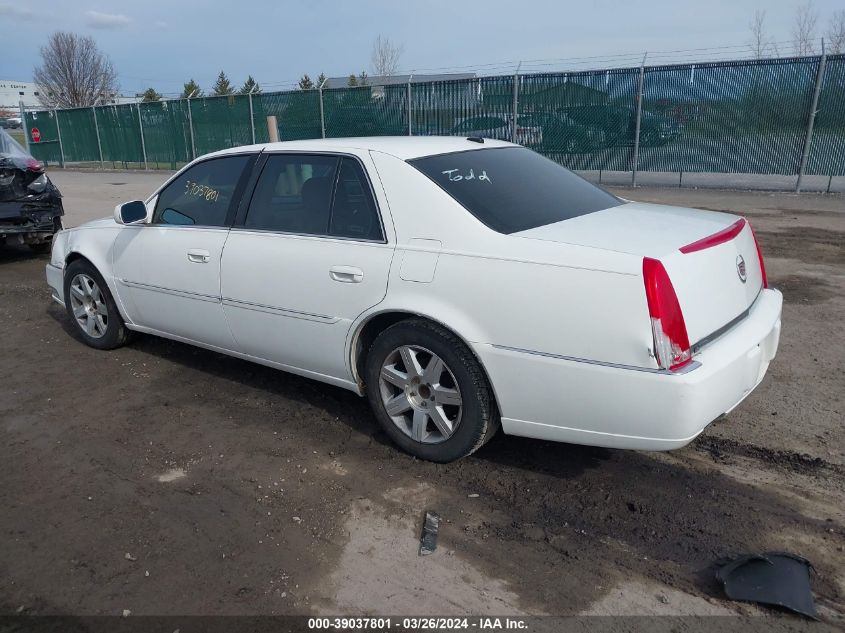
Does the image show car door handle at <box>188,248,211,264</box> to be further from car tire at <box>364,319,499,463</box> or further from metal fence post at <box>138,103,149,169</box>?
metal fence post at <box>138,103,149,169</box>

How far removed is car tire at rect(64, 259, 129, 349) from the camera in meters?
5.46

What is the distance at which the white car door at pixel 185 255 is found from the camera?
4.53 m

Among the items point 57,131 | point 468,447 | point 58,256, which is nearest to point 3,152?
point 58,256

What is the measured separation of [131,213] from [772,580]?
4.48 meters

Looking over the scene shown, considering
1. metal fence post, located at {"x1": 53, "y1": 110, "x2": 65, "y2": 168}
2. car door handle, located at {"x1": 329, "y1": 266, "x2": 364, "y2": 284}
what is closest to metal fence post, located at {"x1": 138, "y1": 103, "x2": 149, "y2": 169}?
metal fence post, located at {"x1": 53, "y1": 110, "x2": 65, "y2": 168}

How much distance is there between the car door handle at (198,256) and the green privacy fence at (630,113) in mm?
12355

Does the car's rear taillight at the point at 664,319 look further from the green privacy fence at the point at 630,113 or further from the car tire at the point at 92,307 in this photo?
the green privacy fence at the point at 630,113

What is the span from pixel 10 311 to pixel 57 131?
23942 mm

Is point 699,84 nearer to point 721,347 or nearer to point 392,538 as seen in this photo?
point 721,347

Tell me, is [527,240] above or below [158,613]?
above

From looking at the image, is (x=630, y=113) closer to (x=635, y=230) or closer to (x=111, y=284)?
(x=111, y=284)


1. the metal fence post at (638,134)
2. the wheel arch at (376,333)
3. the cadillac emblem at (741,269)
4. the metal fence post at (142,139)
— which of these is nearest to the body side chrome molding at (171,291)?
the wheel arch at (376,333)

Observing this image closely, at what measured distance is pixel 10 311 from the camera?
7016mm

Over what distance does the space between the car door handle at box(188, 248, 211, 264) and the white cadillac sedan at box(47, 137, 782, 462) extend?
0.04 feet
